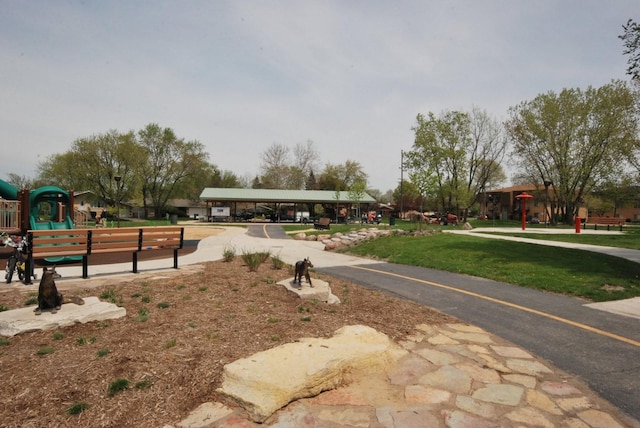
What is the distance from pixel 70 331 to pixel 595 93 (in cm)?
4294

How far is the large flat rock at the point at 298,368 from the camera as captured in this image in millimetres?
2754

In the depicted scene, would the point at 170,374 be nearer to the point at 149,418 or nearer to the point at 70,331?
the point at 149,418

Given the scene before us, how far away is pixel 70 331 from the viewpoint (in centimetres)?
403

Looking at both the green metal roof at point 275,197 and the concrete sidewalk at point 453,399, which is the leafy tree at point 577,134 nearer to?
the green metal roof at point 275,197

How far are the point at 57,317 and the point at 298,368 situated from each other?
3.23 m

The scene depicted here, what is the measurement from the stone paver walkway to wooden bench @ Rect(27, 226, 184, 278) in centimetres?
672

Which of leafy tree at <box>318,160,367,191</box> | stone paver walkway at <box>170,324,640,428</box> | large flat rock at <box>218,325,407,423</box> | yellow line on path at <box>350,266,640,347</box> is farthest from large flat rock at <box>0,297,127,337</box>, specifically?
leafy tree at <box>318,160,367,191</box>

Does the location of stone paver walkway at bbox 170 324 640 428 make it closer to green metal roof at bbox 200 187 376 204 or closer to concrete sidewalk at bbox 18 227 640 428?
concrete sidewalk at bbox 18 227 640 428

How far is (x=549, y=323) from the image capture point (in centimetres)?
509

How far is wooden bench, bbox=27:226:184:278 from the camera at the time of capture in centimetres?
738

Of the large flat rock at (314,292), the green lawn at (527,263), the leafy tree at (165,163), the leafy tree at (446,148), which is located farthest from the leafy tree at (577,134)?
the leafy tree at (165,163)

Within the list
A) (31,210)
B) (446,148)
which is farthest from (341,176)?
(31,210)

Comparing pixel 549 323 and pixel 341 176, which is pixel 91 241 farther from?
pixel 341 176

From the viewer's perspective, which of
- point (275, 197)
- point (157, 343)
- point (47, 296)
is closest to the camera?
point (157, 343)
